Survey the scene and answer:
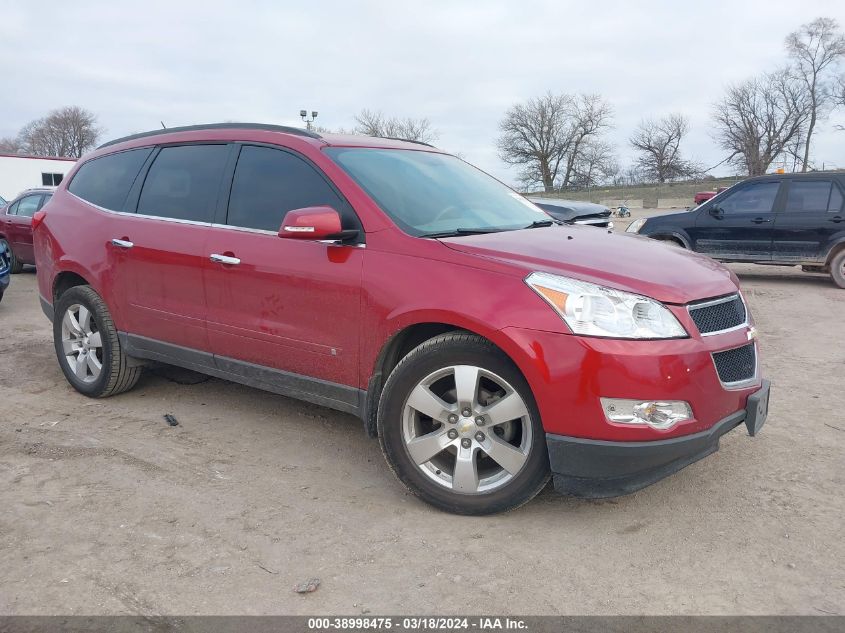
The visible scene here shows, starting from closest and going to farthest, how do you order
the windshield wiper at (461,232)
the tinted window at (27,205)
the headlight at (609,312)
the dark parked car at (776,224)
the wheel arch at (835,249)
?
1. the headlight at (609,312)
2. the windshield wiper at (461,232)
3. the wheel arch at (835,249)
4. the dark parked car at (776,224)
5. the tinted window at (27,205)

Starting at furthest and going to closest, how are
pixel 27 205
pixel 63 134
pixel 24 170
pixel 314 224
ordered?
pixel 63 134 < pixel 24 170 < pixel 27 205 < pixel 314 224

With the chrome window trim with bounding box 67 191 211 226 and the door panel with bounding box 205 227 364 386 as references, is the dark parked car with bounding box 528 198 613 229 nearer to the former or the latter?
the chrome window trim with bounding box 67 191 211 226

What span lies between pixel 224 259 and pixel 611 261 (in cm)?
215

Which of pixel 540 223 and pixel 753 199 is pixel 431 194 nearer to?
pixel 540 223

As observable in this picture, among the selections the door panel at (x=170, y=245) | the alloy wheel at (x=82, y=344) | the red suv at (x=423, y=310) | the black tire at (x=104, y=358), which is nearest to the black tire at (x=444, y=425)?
the red suv at (x=423, y=310)

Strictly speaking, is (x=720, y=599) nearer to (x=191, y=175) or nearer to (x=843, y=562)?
(x=843, y=562)

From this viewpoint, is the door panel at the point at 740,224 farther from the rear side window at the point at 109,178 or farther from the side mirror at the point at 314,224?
the side mirror at the point at 314,224

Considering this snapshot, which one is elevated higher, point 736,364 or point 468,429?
point 736,364

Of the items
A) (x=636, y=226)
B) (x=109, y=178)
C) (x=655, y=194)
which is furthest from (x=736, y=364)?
(x=655, y=194)

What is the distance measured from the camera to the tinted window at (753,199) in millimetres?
11000

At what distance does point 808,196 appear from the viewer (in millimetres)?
10734

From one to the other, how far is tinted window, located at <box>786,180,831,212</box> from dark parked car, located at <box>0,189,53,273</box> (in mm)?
12541

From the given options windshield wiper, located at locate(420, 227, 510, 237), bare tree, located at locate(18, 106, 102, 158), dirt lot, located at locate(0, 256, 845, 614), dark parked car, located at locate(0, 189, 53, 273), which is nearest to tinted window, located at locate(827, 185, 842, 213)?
dirt lot, located at locate(0, 256, 845, 614)

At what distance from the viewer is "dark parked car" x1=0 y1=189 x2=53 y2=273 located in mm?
12516
